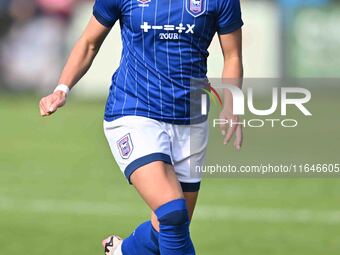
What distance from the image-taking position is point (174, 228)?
22.8 feet

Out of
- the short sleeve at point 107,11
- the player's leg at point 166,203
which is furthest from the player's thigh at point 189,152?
the short sleeve at point 107,11

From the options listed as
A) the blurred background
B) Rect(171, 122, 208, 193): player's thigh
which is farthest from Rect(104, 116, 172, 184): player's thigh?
the blurred background

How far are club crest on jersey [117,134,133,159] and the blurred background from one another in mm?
2254

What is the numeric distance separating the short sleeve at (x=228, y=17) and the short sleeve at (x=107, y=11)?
0.62 metres

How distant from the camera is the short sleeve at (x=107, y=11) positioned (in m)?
7.15

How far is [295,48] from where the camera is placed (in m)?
21.1

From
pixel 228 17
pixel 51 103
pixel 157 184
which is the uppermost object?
pixel 228 17

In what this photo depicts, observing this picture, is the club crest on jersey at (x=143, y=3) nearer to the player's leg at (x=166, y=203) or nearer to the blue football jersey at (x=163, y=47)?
the blue football jersey at (x=163, y=47)

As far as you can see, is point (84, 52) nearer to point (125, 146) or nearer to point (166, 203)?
point (125, 146)

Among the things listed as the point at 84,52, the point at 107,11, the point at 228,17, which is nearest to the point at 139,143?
the point at 84,52

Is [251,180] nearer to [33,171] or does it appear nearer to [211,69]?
[33,171]

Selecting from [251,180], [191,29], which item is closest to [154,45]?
[191,29]

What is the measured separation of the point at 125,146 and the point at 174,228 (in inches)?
23.7

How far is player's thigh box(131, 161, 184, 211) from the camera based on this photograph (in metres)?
6.91
